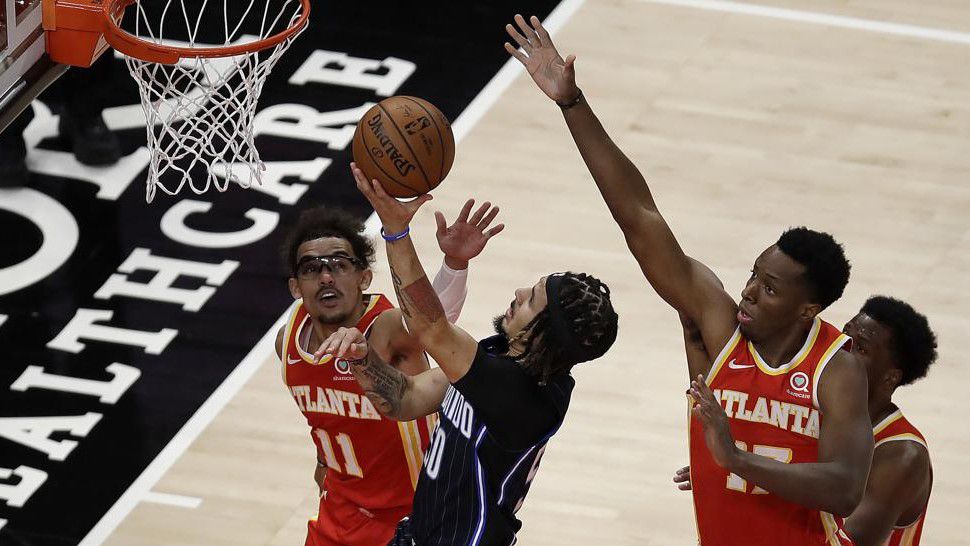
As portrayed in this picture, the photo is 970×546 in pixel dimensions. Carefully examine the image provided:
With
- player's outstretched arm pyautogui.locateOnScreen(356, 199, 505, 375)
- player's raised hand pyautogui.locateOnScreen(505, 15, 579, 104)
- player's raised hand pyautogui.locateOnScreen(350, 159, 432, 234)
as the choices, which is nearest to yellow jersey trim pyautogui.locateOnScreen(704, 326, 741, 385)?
player's outstretched arm pyautogui.locateOnScreen(356, 199, 505, 375)

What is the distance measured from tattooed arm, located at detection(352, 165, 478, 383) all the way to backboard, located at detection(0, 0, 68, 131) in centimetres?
117

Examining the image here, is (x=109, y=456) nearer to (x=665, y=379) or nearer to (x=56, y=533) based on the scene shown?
(x=56, y=533)

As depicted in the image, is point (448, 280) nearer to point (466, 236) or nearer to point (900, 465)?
point (466, 236)

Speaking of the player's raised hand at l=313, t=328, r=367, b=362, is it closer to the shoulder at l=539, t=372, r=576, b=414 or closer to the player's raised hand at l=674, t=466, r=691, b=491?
the shoulder at l=539, t=372, r=576, b=414

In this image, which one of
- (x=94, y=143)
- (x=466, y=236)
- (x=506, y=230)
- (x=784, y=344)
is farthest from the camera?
(x=94, y=143)

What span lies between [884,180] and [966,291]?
1.12 metres

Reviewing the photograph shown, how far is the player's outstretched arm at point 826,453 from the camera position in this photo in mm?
4414

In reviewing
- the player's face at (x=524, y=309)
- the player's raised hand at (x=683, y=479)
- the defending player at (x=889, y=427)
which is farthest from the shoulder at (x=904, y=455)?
the player's face at (x=524, y=309)

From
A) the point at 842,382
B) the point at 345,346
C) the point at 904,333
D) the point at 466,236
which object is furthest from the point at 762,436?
the point at 345,346

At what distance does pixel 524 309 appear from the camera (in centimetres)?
444

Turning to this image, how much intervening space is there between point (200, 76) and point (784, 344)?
6139 mm

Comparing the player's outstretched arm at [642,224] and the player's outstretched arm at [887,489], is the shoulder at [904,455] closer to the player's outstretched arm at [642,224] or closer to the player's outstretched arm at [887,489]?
the player's outstretched arm at [887,489]

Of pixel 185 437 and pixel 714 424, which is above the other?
pixel 714 424

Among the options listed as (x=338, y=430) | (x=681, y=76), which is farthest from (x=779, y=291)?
(x=681, y=76)
